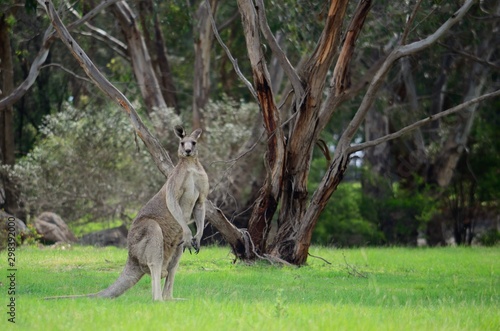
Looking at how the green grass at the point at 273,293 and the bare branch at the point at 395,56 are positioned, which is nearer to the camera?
the green grass at the point at 273,293

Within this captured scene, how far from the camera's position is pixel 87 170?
2147cm

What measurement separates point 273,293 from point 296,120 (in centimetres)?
429

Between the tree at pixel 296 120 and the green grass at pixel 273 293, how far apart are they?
0.66 meters

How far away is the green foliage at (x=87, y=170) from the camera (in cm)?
2128

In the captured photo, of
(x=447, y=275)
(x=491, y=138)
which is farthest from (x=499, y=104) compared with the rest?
(x=447, y=275)

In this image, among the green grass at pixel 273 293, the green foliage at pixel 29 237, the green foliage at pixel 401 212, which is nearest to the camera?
the green grass at pixel 273 293

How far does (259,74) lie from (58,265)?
4.17 m

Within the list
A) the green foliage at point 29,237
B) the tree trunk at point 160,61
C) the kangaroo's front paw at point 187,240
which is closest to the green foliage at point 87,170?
the tree trunk at point 160,61

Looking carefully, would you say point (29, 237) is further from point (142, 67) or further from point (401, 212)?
point (401, 212)

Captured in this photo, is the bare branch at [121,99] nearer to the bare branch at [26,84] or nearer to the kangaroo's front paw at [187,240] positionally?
the bare branch at [26,84]

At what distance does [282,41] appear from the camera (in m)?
22.8

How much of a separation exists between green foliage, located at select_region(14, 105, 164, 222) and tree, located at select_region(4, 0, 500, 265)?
26.0ft

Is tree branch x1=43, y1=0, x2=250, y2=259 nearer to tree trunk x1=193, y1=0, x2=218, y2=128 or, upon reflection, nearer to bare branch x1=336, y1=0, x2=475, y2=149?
bare branch x1=336, y1=0, x2=475, y2=149

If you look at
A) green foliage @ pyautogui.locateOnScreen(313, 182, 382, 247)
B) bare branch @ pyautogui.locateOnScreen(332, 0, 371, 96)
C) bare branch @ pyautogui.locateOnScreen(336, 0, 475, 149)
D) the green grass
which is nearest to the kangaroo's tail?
the green grass
